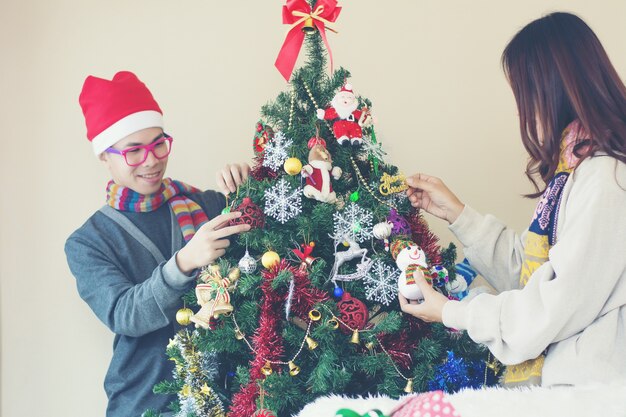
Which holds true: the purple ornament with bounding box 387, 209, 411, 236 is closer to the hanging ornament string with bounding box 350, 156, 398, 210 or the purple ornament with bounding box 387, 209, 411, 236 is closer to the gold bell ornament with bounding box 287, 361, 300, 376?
the hanging ornament string with bounding box 350, 156, 398, 210

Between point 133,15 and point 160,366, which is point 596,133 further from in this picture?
point 133,15

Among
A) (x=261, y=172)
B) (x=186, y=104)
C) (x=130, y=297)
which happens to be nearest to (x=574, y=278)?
(x=261, y=172)

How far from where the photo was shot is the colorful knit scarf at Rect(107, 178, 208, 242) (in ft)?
5.49

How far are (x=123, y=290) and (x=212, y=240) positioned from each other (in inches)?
12.8

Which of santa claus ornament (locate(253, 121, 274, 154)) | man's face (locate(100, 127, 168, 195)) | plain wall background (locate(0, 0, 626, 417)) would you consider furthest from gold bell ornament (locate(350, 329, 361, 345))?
plain wall background (locate(0, 0, 626, 417))

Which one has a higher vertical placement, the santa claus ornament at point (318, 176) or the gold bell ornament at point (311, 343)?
the santa claus ornament at point (318, 176)

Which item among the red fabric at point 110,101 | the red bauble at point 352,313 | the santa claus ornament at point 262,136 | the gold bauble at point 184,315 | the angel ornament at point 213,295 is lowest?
the red bauble at point 352,313

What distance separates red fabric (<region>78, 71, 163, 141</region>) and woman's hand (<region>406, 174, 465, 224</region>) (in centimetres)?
70

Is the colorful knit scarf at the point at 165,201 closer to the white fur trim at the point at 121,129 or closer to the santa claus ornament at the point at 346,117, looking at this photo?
the white fur trim at the point at 121,129

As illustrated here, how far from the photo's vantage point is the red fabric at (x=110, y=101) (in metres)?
1.62

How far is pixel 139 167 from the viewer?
164 cm

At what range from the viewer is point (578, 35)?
4.14ft

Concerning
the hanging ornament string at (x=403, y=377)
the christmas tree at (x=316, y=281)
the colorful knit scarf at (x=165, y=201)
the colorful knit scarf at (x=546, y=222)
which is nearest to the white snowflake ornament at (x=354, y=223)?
the christmas tree at (x=316, y=281)

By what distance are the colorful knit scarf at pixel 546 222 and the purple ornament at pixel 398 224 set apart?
246 millimetres
